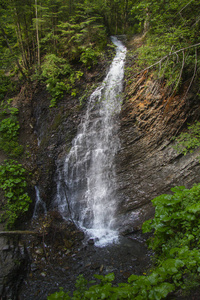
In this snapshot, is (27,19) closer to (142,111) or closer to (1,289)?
(142,111)

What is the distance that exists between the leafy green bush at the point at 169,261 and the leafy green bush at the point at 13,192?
15.3ft

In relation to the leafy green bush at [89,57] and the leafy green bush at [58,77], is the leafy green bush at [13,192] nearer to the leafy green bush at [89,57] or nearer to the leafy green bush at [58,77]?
the leafy green bush at [58,77]

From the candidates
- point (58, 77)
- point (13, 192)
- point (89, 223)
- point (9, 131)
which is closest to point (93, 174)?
point (89, 223)

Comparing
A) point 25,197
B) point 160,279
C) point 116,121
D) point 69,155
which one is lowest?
point 25,197

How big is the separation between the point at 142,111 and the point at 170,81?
1.69m

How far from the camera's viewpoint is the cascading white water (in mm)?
7477

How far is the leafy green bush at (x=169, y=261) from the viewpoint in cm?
217

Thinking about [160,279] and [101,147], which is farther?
[101,147]

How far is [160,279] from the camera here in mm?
2248

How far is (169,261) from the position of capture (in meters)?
2.45

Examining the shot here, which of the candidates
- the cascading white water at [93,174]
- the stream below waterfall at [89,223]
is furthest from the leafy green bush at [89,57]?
the cascading white water at [93,174]

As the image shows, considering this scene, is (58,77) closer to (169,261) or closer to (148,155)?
(148,155)

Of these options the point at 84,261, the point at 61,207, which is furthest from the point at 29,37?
the point at 84,261

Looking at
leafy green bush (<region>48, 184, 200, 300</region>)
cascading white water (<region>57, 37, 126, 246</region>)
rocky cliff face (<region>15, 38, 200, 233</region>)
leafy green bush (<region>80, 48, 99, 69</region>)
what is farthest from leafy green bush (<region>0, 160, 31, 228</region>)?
leafy green bush (<region>80, 48, 99, 69</region>)
